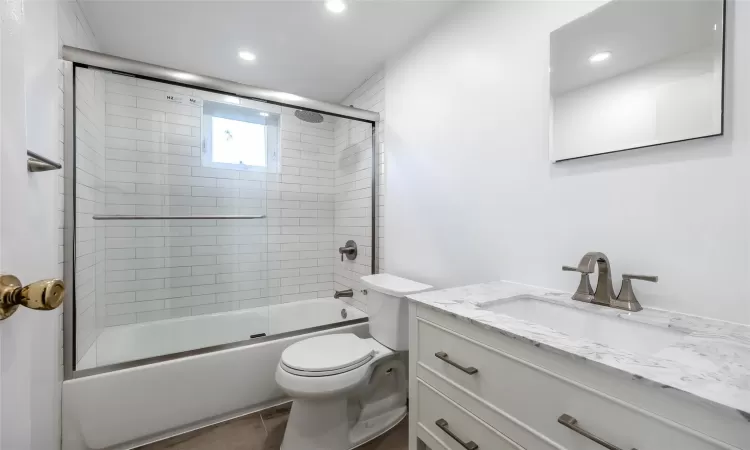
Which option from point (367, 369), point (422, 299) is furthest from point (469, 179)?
point (367, 369)

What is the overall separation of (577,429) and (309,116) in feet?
7.74

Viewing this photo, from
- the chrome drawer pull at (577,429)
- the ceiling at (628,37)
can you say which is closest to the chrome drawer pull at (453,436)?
the chrome drawer pull at (577,429)

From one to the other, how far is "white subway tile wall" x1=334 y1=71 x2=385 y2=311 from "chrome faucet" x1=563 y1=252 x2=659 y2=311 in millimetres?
1459

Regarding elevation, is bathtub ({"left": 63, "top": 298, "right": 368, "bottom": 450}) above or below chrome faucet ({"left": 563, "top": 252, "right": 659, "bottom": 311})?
below

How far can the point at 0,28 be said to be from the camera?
408 millimetres

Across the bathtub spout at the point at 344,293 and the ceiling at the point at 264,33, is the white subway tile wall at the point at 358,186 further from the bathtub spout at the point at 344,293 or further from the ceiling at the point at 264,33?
the ceiling at the point at 264,33

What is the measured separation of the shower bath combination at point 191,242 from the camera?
1512mm

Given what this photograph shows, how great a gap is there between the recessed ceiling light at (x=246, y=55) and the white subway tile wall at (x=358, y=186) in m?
0.76

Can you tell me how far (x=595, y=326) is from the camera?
0.99 meters

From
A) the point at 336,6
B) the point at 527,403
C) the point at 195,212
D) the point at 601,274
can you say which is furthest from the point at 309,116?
the point at 527,403

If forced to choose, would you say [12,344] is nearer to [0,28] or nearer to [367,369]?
[0,28]

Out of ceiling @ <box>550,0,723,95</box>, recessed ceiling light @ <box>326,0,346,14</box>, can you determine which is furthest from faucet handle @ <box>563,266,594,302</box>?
recessed ceiling light @ <box>326,0,346,14</box>

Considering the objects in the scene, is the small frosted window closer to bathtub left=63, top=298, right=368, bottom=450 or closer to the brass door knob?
bathtub left=63, top=298, right=368, bottom=450

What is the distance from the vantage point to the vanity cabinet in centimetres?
52
